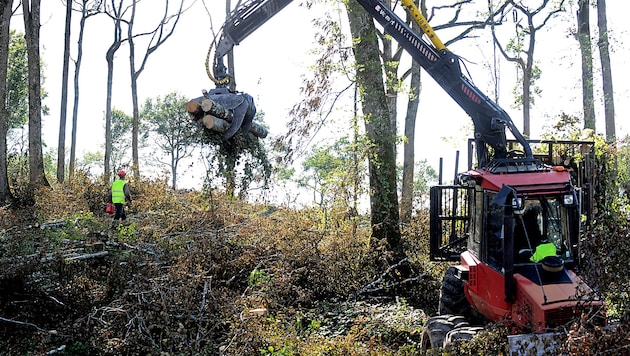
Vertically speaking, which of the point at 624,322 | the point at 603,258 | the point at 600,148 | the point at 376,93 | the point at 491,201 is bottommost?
the point at 624,322

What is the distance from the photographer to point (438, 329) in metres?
6.32

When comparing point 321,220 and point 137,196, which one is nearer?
point 321,220

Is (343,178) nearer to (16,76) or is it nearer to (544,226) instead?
(544,226)

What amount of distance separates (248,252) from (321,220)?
98.1 inches

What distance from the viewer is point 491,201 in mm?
6102

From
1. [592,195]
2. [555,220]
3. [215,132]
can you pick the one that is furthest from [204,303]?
[592,195]

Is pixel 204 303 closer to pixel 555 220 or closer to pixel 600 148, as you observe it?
pixel 555 220

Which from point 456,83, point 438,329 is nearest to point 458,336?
point 438,329

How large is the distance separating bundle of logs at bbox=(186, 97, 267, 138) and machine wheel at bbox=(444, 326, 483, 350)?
5.08 metres

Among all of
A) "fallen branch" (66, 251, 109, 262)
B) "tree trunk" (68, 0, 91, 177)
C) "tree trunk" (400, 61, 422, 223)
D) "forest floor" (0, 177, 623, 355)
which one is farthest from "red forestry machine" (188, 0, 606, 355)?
"tree trunk" (68, 0, 91, 177)

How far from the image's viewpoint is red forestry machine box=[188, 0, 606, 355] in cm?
523

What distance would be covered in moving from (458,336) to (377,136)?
227 inches

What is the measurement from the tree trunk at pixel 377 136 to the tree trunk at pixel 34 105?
35.6 ft

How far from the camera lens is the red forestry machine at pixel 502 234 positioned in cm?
523
